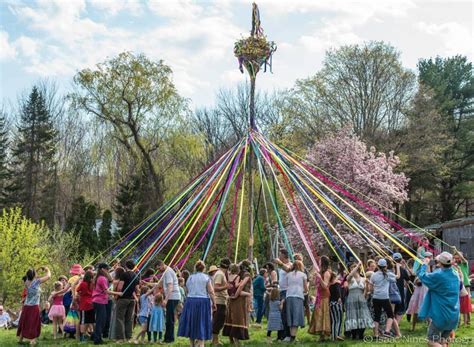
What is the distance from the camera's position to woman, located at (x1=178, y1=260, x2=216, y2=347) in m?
7.92

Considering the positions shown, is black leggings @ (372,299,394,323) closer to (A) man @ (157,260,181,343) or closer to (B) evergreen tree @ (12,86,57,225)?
(A) man @ (157,260,181,343)

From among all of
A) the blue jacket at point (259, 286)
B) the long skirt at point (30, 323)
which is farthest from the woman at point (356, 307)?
the long skirt at point (30, 323)

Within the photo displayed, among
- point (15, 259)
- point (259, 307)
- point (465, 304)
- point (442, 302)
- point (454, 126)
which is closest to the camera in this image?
point (442, 302)

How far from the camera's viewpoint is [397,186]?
88.1 feet

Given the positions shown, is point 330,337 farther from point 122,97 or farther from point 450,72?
point 450,72

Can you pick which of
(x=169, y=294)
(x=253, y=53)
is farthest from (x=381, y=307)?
(x=253, y=53)

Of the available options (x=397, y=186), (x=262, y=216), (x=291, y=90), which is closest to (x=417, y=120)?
(x=397, y=186)

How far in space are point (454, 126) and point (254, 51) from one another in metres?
26.8

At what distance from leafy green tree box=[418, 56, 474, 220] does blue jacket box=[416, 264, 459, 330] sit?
27235 millimetres

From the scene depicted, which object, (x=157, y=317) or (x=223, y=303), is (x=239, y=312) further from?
(x=157, y=317)

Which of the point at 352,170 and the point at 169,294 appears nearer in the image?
the point at 169,294

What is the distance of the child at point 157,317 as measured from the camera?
9.16 metres

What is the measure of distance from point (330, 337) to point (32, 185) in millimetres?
27629

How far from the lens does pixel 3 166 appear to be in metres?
33.3
